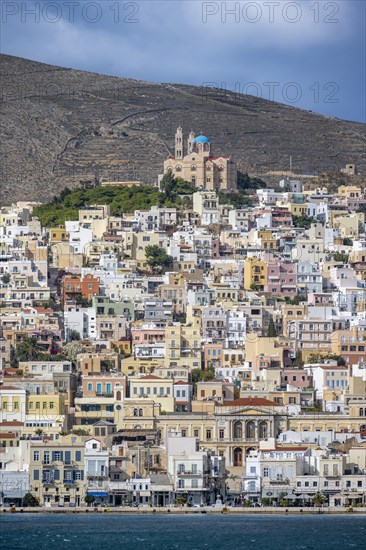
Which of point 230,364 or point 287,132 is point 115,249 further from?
point 287,132

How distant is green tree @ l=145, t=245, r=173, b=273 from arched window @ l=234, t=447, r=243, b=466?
29131 millimetres

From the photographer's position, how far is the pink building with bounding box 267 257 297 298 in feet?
427

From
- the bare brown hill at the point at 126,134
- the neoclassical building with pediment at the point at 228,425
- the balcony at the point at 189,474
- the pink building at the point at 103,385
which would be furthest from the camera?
the bare brown hill at the point at 126,134

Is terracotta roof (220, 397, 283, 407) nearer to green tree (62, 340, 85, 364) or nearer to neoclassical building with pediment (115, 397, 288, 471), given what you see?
neoclassical building with pediment (115, 397, 288, 471)

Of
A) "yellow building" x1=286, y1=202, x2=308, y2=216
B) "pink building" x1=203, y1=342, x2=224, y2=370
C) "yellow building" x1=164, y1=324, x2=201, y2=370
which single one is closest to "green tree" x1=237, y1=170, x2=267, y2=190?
"yellow building" x1=286, y1=202, x2=308, y2=216

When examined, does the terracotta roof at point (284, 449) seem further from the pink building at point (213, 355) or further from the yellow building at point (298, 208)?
the yellow building at point (298, 208)

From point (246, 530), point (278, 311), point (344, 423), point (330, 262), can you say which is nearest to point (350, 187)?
point (330, 262)

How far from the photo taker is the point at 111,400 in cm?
11038

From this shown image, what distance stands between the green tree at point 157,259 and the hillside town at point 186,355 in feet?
0.44

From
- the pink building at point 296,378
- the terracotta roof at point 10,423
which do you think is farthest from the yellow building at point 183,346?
the terracotta roof at point 10,423

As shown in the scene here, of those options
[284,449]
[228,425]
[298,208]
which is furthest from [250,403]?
[298,208]

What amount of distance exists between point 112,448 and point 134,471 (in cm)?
190

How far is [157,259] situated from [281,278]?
7.58 m

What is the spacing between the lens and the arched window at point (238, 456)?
10662 cm
